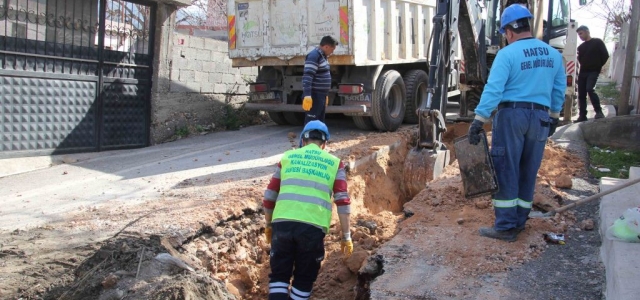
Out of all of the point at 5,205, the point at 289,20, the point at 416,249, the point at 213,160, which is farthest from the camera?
the point at 289,20

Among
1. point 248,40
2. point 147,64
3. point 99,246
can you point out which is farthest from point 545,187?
point 147,64

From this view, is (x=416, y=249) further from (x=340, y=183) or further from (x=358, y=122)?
(x=358, y=122)

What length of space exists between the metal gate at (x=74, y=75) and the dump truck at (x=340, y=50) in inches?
69.1

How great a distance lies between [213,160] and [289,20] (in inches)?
109

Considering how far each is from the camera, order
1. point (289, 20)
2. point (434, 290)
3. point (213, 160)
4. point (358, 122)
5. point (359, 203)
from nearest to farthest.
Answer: point (434, 290)
point (359, 203)
point (213, 160)
point (289, 20)
point (358, 122)

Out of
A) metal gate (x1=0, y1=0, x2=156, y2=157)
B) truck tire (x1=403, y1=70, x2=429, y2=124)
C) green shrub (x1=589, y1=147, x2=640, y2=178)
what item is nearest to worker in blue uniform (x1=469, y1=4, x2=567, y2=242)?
green shrub (x1=589, y1=147, x2=640, y2=178)

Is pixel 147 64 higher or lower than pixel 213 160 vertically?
higher

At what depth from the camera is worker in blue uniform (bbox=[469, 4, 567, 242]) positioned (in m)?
4.96

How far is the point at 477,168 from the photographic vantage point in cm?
522

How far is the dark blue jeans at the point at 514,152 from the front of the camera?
4965mm

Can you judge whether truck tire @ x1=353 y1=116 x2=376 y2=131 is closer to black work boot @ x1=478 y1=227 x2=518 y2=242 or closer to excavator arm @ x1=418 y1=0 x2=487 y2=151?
excavator arm @ x1=418 y1=0 x2=487 y2=151

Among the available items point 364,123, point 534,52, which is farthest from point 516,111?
point 364,123

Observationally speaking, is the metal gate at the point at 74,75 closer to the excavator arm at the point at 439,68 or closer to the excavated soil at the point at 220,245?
the excavated soil at the point at 220,245

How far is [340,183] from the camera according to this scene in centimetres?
438
